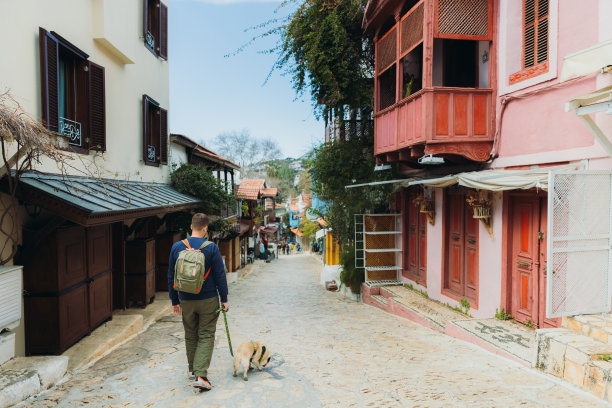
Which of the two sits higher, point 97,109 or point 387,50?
point 387,50

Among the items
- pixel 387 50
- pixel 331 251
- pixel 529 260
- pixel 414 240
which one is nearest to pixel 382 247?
pixel 414 240

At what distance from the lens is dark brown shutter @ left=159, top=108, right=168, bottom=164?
11.7 meters

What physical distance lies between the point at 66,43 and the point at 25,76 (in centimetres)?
131

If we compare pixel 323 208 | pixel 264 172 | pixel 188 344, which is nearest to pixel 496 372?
pixel 188 344

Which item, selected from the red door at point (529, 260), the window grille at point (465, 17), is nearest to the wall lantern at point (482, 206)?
the red door at point (529, 260)

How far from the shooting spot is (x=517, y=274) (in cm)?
721

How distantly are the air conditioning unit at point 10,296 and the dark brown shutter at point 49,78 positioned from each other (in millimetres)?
2285

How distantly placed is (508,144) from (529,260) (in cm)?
202

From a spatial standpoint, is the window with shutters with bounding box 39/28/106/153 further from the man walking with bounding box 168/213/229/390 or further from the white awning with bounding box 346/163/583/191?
the white awning with bounding box 346/163/583/191

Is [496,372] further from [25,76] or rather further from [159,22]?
[159,22]

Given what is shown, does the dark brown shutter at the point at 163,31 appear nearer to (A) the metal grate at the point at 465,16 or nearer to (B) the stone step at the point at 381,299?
(A) the metal grate at the point at 465,16

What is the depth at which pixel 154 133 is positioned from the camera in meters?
11.7

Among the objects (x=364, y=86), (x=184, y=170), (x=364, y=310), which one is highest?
(x=364, y=86)

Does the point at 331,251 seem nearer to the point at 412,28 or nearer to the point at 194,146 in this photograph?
the point at 194,146
